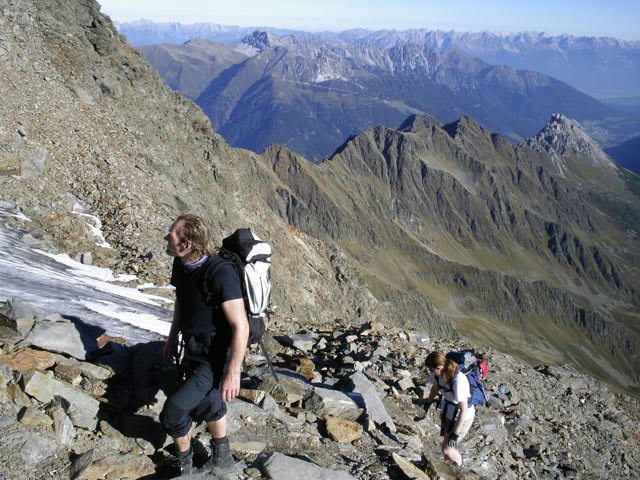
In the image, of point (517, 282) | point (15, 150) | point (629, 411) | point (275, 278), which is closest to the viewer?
point (15, 150)

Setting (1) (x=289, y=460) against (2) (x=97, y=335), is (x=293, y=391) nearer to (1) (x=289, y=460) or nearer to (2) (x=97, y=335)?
(1) (x=289, y=460)

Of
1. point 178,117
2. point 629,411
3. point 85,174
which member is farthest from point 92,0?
point 629,411

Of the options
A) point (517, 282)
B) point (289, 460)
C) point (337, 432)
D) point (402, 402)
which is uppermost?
point (289, 460)

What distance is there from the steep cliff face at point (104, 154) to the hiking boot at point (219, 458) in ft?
36.7

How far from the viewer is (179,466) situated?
713cm

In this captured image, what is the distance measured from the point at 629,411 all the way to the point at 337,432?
68.5 feet

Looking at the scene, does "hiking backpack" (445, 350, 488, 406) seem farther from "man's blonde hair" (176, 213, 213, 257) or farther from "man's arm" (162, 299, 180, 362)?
"man's blonde hair" (176, 213, 213, 257)

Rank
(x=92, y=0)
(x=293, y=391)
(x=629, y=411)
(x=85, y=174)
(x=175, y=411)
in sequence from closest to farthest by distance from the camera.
A: (x=175, y=411), (x=293, y=391), (x=85, y=174), (x=629, y=411), (x=92, y=0)

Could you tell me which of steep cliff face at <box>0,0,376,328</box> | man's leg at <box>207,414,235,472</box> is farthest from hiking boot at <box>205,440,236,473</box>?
steep cliff face at <box>0,0,376,328</box>

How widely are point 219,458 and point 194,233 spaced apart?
128 inches

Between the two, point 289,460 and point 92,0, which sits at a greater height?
point 92,0

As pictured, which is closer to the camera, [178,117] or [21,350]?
[21,350]

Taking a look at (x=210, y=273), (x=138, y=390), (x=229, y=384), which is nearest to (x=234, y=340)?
(x=229, y=384)

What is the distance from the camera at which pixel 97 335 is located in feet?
31.7
